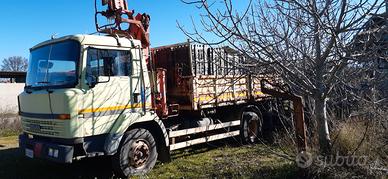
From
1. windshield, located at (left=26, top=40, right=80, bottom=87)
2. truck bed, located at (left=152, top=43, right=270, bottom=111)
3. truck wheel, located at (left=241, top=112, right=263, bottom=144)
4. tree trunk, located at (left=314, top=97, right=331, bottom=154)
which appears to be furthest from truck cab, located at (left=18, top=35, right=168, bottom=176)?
truck wheel, located at (left=241, top=112, right=263, bottom=144)

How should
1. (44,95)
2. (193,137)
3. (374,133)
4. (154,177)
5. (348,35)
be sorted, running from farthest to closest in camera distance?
1. (193,137)
2. (154,177)
3. (44,95)
4. (374,133)
5. (348,35)

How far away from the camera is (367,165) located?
485 cm

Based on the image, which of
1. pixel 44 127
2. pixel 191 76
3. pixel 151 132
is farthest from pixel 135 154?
pixel 191 76

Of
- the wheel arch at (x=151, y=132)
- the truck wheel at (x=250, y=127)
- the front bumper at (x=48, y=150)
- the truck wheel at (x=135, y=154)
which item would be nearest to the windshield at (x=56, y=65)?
the front bumper at (x=48, y=150)

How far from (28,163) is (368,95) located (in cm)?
671

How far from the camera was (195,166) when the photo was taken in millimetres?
6852

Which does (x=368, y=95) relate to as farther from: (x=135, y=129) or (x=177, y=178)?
(x=135, y=129)

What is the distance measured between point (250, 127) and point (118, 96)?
15.1ft

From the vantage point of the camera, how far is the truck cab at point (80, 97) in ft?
18.2

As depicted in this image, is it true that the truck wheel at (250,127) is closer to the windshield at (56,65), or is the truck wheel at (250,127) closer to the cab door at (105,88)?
the cab door at (105,88)

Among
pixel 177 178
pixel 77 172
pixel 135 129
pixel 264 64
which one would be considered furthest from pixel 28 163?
pixel 264 64

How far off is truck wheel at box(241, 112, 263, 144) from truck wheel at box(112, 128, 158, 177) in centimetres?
325

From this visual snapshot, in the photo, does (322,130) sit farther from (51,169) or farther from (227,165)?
(51,169)

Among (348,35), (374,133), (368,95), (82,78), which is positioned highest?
(348,35)
